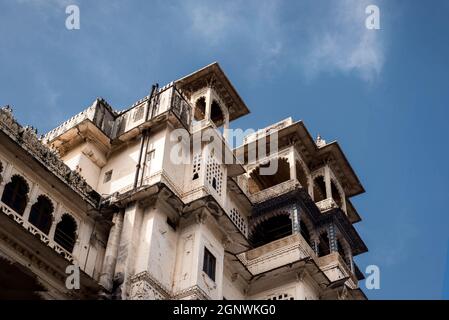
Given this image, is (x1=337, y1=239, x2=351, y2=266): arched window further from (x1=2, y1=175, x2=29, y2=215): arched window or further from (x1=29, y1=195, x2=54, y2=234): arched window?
(x1=2, y1=175, x2=29, y2=215): arched window

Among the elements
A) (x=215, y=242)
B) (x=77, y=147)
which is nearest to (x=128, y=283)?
(x=215, y=242)

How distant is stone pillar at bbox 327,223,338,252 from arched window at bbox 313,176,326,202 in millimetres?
3490

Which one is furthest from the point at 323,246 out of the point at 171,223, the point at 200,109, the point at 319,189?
the point at 171,223

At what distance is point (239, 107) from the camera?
3359 centimetres

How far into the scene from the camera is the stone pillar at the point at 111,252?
2239 centimetres

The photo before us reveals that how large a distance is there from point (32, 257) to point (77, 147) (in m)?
8.17

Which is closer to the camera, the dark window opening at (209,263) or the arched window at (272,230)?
the dark window opening at (209,263)

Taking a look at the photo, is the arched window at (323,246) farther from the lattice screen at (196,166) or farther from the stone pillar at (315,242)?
the lattice screen at (196,166)

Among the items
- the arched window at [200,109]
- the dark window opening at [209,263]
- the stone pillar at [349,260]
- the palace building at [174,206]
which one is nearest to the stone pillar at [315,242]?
the palace building at [174,206]

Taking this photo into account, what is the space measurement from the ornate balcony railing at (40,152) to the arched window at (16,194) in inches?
37.4

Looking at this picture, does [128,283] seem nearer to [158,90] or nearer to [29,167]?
[29,167]

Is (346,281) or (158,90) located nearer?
→ (158,90)

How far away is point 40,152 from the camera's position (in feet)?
75.7

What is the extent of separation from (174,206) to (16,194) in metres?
5.77
